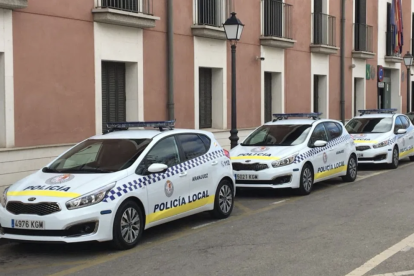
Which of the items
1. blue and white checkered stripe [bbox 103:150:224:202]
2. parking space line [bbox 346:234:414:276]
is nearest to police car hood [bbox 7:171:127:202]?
blue and white checkered stripe [bbox 103:150:224:202]

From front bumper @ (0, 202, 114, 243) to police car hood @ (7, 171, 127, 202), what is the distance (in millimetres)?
223

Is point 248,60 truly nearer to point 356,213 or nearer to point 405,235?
point 356,213

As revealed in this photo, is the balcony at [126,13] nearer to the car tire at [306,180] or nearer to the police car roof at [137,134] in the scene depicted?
the police car roof at [137,134]

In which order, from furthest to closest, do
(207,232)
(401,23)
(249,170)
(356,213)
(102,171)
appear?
(401,23) → (249,170) → (356,213) → (207,232) → (102,171)

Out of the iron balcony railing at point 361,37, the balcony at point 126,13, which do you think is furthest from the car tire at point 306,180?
the iron balcony railing at point 361,37

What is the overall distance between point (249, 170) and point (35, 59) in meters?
4.74

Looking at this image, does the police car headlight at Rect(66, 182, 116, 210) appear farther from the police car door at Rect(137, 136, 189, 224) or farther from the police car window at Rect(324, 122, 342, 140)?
the police car window at Rect(324, 122, 342, 140)

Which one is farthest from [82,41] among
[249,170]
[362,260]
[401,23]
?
[401,23]

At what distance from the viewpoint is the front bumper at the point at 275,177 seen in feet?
39.3

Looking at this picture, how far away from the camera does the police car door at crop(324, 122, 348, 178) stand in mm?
13609

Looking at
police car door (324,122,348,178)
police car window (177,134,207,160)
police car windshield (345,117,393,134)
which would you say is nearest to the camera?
police car window (177,134,207,160)

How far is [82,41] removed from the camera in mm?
13703

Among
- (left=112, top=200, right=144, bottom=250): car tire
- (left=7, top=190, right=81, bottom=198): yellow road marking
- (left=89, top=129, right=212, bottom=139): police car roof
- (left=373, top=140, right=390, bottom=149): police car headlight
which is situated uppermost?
(left=89, top=129, right=212, bottom=139): police car roof

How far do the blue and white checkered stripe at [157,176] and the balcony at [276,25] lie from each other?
35.1 feet
